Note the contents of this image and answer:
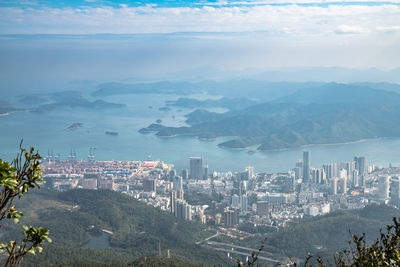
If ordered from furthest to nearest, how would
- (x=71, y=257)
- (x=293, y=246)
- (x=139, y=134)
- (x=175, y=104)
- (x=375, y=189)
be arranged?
(x=175, y=104) → (x=139, y=134) → (x=375, y=189) → (x=293, y=246) → (x=71, y=257)

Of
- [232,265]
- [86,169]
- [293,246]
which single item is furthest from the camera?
[86,169]

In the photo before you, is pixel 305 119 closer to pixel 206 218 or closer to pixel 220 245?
pixel 206 218

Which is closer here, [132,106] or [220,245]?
[220,245]

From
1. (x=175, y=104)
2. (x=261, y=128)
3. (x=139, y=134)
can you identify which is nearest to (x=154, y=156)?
(x=139, y=134)

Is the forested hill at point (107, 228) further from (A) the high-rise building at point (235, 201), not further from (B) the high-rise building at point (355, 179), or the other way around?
(B) the high-rise building at point (355, 179)

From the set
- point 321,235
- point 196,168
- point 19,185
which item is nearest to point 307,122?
point 196,168

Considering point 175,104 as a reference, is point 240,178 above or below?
below

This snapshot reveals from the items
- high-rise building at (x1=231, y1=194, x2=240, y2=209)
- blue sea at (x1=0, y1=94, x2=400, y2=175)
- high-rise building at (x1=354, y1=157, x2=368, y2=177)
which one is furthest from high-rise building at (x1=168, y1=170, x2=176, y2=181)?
high-rise building at (x1=354, y1=157, x2=368, y2=177)

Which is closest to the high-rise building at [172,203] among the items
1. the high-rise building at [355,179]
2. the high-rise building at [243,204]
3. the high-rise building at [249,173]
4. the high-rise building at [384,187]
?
the high-rise building at [243,204]
